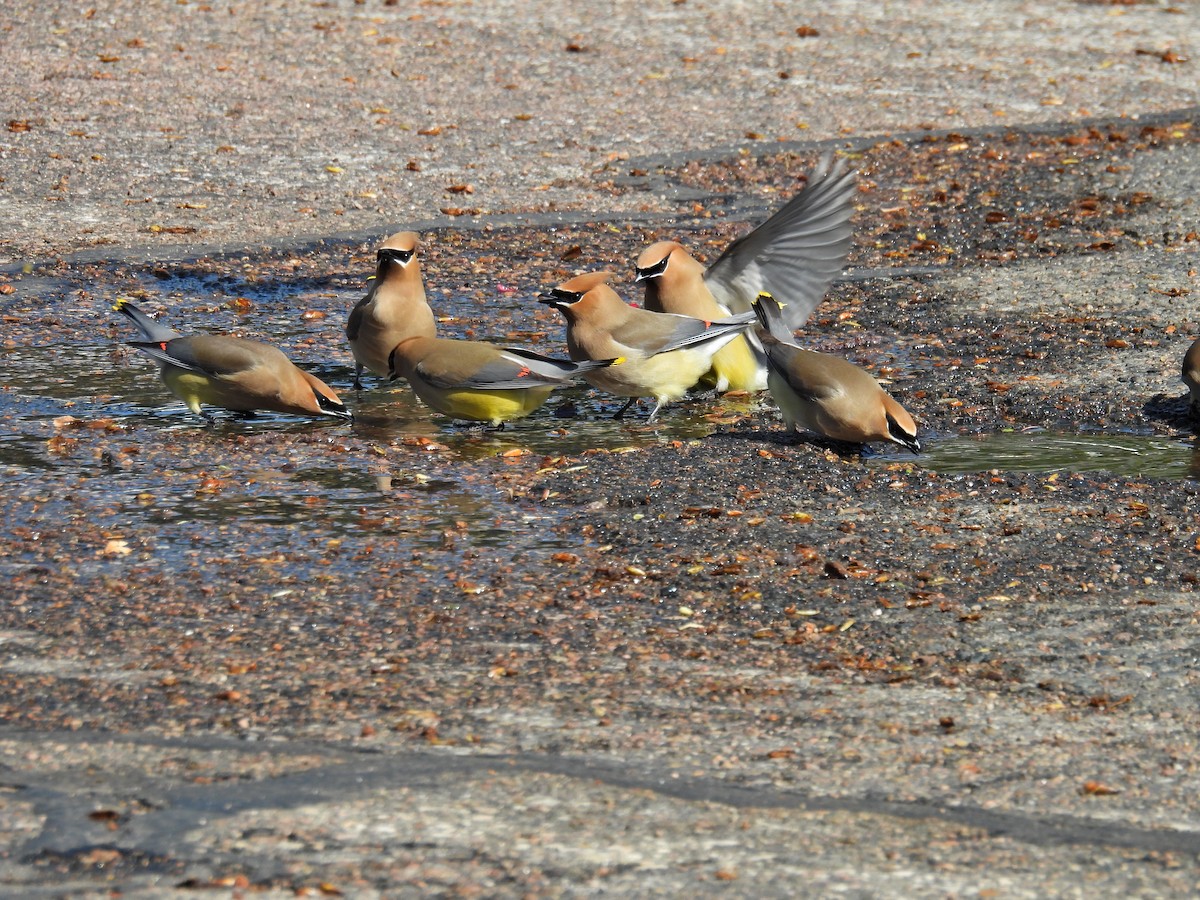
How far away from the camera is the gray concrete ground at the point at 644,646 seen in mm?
3627

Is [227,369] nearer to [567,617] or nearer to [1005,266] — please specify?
[567,617]

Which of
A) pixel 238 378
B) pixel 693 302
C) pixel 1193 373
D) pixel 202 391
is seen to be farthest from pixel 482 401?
pixel 1193 373

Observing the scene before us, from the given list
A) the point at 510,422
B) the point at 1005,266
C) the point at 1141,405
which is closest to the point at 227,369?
the point at 510,422

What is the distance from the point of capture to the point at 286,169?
1176 centimetres

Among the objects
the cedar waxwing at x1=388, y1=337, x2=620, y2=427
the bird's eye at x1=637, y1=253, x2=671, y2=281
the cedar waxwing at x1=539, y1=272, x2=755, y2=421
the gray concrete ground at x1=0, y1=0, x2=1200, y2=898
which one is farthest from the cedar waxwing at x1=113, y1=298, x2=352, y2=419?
Result: the bird's eye at x1=637, y1=253, x2=671, y2=281

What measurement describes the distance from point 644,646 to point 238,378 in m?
2.58

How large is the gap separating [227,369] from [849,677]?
10.2 feet

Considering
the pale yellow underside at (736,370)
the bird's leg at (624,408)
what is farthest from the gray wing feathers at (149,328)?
the pale yellow underside at (736,370)

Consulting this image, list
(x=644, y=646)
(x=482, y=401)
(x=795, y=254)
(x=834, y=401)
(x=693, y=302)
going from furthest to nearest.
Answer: (x=795, y=254) < (x=693, y=302) < (x=482, y=401) < (x=834, y=401) < (x=644, y=646)

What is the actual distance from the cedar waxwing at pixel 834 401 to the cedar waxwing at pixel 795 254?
3.96 ft

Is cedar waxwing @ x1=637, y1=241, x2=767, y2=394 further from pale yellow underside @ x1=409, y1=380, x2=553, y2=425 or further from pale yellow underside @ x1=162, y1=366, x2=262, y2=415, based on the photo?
pale yellow underside @ x1=162, y1=366, x2=262, y2=415

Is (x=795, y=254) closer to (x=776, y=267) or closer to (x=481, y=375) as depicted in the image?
(x=776, y=267)

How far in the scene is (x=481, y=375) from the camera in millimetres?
6785

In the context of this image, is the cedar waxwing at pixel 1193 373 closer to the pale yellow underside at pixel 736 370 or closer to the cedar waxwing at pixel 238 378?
the pale yellow underside at pixel 736 370
